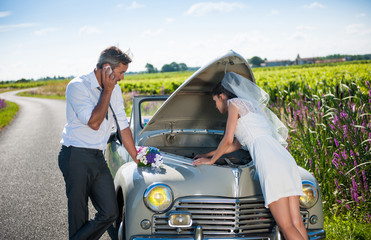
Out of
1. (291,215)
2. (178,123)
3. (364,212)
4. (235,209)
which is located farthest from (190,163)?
(364,212)

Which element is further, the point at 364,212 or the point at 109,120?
the point at 364,212

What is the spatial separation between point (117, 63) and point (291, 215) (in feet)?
6.01

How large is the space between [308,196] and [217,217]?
2.74ft

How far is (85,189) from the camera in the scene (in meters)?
3.02

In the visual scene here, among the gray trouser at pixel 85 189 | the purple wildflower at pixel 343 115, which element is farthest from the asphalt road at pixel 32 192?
the purple wildflower at pixel 343 115

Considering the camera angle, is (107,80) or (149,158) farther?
(149,158)

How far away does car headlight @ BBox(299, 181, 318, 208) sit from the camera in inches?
123

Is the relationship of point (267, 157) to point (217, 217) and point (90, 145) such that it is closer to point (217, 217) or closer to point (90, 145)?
point (217, 217)

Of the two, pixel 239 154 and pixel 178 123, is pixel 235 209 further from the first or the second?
pixel 178 123

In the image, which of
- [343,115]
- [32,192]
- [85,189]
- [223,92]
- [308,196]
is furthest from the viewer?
[32,192]

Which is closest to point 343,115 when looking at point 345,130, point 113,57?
point 345,130

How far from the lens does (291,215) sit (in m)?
2.86

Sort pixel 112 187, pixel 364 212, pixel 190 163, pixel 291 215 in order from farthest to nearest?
pixel 364 212
pixel 190 163
pixel 112 187
pixel 291 215

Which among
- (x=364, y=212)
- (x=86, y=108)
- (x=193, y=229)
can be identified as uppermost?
(x=86, y=108)
